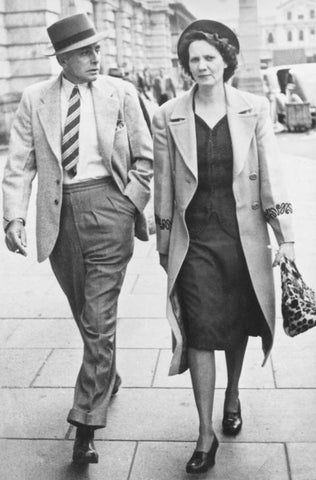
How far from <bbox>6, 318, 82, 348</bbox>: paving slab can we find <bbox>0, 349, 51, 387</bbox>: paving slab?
0.42 feet

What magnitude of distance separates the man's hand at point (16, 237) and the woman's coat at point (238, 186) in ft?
2.03

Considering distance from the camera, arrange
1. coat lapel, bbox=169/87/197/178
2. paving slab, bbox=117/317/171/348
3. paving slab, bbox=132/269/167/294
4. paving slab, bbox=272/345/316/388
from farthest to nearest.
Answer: paving slab, bbox=132/269/167/294 → paving slab, bbox=117/317/171/348 → paving slab, bbox=272/345/316/388 → coat lapel, bbox=169/87/197/178

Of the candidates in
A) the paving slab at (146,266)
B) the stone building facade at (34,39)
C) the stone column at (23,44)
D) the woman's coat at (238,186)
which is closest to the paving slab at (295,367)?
the woman's coat at (238,186)

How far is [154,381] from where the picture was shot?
14.4 feet

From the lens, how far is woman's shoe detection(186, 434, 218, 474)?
333 centimetres

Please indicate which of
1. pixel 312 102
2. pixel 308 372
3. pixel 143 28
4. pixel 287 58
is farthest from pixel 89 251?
pixel 287 58

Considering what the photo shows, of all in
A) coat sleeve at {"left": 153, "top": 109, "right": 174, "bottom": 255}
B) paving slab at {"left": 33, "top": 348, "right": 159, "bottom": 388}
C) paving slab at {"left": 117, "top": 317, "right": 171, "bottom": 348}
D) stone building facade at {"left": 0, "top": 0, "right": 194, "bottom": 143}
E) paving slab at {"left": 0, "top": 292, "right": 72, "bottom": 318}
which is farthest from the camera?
stone building facade at {"left": 0, "top": 0, "right": 194, "bottom": 143}

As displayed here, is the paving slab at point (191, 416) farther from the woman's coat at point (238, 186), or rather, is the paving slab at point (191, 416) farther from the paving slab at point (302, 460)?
the woman's coat at point (238, 186)

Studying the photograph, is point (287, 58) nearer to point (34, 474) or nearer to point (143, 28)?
point (143, 28)

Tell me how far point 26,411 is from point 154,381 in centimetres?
73

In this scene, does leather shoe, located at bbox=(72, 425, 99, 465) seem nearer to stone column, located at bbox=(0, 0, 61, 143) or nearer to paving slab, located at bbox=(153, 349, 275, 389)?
paving slab, located at bbox=(153, 349, 275, 389)

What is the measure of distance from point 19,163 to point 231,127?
986mm

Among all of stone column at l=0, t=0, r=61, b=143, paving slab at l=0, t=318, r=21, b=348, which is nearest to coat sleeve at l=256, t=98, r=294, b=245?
paving slab at l=0, t=318, r=21, b=348

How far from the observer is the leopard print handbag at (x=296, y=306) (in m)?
3.32
